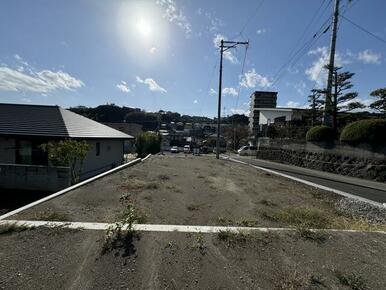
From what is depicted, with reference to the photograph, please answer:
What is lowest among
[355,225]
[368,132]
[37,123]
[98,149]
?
[355,225]

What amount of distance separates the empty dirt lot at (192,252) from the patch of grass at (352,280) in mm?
13

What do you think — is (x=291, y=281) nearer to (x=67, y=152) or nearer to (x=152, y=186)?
(x=152, y=186)

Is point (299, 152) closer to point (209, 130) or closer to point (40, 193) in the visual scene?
point (40, 193)

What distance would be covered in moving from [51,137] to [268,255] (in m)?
12.0

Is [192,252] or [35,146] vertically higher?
[35,146]

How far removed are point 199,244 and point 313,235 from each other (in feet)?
6.73

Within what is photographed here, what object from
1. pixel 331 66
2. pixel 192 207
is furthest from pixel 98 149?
pixel 331 66

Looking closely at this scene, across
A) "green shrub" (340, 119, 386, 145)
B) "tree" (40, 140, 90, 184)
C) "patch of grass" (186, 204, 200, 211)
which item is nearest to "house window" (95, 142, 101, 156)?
"tree" (40, 140, 90, 184)

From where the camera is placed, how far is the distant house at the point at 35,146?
32.7 feet

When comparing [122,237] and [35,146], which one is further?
[35,146]

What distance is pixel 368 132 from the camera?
A: 1355 centimetres

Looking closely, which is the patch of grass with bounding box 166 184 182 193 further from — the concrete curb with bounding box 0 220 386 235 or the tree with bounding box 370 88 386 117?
the tree with bounding box 370 88 386 117

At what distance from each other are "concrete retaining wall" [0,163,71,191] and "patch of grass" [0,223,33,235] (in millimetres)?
5497

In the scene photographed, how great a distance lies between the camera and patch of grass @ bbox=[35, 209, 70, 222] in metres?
4.87
